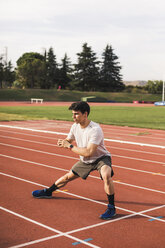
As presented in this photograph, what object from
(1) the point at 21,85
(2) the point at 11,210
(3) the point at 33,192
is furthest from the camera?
(1) the point at 21,85

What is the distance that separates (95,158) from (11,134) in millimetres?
10024

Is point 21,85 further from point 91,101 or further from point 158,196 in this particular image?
point 158,196

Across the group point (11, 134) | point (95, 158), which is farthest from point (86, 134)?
point (11, 134)

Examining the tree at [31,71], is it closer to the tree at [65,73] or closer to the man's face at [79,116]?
the tree at [65,73]

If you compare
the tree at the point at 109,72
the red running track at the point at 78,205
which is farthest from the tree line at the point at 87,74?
the red running track at the point at 78,205

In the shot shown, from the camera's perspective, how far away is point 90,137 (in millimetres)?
4996

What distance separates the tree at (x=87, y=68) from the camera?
8469cm

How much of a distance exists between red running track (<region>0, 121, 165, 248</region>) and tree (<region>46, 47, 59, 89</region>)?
78940 mm

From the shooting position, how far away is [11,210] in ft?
17.5

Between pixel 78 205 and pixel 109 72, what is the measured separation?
82030 millimetres

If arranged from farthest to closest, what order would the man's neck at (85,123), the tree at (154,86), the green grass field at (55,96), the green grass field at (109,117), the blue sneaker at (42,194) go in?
the tree at (154,86) < the green grass field at (55,96) < the green grass field at (109,117) < the blue sneaker at (42,194) < the man's neck at (85,123)

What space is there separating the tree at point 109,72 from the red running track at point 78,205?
76577mm

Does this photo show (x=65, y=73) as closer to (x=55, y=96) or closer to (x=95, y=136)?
(x=55, y=96)

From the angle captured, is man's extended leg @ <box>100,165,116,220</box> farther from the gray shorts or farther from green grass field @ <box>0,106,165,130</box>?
green grass field @ <box>0,106,165,130</box>
